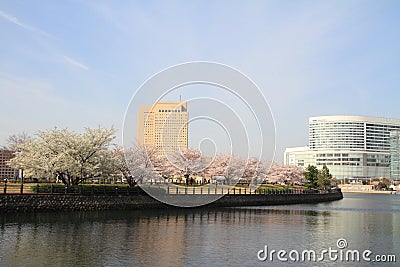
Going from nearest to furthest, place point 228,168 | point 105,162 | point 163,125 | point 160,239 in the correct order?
point 160,239 → point 105,162 → point 163,125 → point 228,168

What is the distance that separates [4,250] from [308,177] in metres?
80.7

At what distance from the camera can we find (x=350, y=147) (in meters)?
166

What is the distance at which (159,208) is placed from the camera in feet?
135

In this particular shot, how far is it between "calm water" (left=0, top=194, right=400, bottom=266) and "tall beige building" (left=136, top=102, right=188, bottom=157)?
19.3 metres

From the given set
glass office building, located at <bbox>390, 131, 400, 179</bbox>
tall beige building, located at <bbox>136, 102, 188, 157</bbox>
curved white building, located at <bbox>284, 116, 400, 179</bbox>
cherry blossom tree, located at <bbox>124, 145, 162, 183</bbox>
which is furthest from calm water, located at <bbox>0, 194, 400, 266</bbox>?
glass office building, located at <bbox>390, 131, 400, 179</bbox>

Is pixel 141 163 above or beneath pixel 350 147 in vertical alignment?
beneath

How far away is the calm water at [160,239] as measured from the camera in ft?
55.5

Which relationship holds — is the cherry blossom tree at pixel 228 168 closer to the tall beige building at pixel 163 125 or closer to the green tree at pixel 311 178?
the tall beige building at pixel 163 125

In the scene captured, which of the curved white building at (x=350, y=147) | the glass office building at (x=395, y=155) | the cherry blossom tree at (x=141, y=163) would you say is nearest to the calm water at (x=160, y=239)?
the cherry blossom tree at (x=141, y=163)

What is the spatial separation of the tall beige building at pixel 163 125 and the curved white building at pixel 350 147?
115 metres

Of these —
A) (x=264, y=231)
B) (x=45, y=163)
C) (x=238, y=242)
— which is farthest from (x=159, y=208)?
(x=238, y=242)

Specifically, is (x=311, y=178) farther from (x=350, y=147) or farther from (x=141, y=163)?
(x=350, y=147)

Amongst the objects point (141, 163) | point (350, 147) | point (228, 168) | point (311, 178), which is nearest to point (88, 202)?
point (141, 163)

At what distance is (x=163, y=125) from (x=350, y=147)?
127752 millimetres
